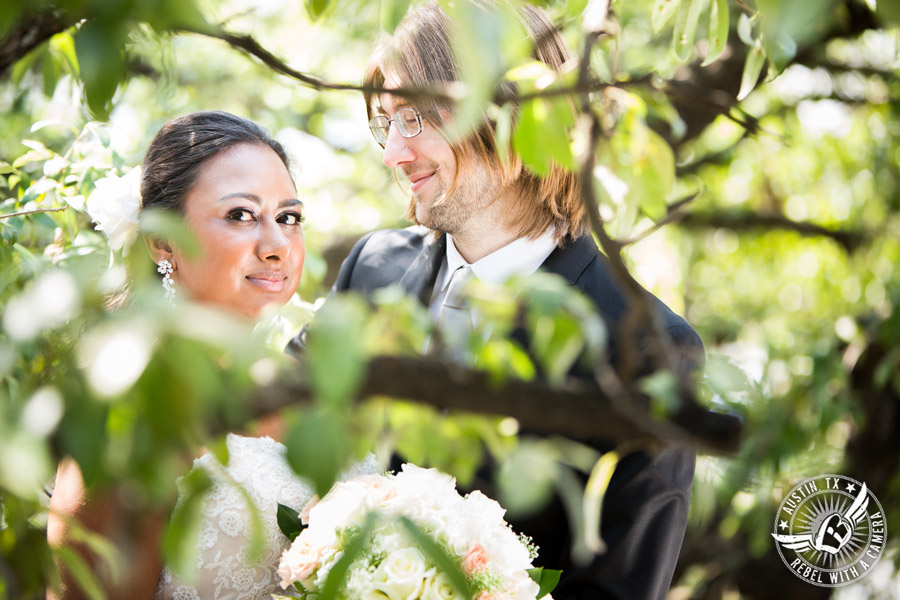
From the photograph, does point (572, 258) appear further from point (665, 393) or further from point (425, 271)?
point (665, 393)

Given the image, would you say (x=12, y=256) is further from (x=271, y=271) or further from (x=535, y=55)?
(x=535, y=55)

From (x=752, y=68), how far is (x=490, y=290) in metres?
1.07

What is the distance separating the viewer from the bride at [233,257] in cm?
204

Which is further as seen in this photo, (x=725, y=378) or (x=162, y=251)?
(x=162, y=251)

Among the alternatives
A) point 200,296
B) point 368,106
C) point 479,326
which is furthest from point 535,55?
point 479,326

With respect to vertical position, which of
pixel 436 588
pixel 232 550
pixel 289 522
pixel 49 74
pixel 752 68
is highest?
pixel 752 68

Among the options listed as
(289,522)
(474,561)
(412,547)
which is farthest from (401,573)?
(289,522)

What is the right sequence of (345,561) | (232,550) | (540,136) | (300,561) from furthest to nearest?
(232,550)
(300,561)
(540,136)
(345,561)

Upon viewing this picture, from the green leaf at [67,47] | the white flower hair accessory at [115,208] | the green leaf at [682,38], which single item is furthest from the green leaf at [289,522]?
the green leaf at [682,38]

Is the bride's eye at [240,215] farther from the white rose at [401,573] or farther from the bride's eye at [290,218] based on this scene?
the white rose at [401,573]

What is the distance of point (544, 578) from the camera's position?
1.66m

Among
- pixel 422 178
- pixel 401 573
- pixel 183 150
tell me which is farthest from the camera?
pixel 422 178

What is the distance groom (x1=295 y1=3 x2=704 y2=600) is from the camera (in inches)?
82.4

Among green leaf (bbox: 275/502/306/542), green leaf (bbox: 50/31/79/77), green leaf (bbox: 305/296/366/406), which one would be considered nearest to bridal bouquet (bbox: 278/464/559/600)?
green leaf (bbox: 275/502/306/542)
